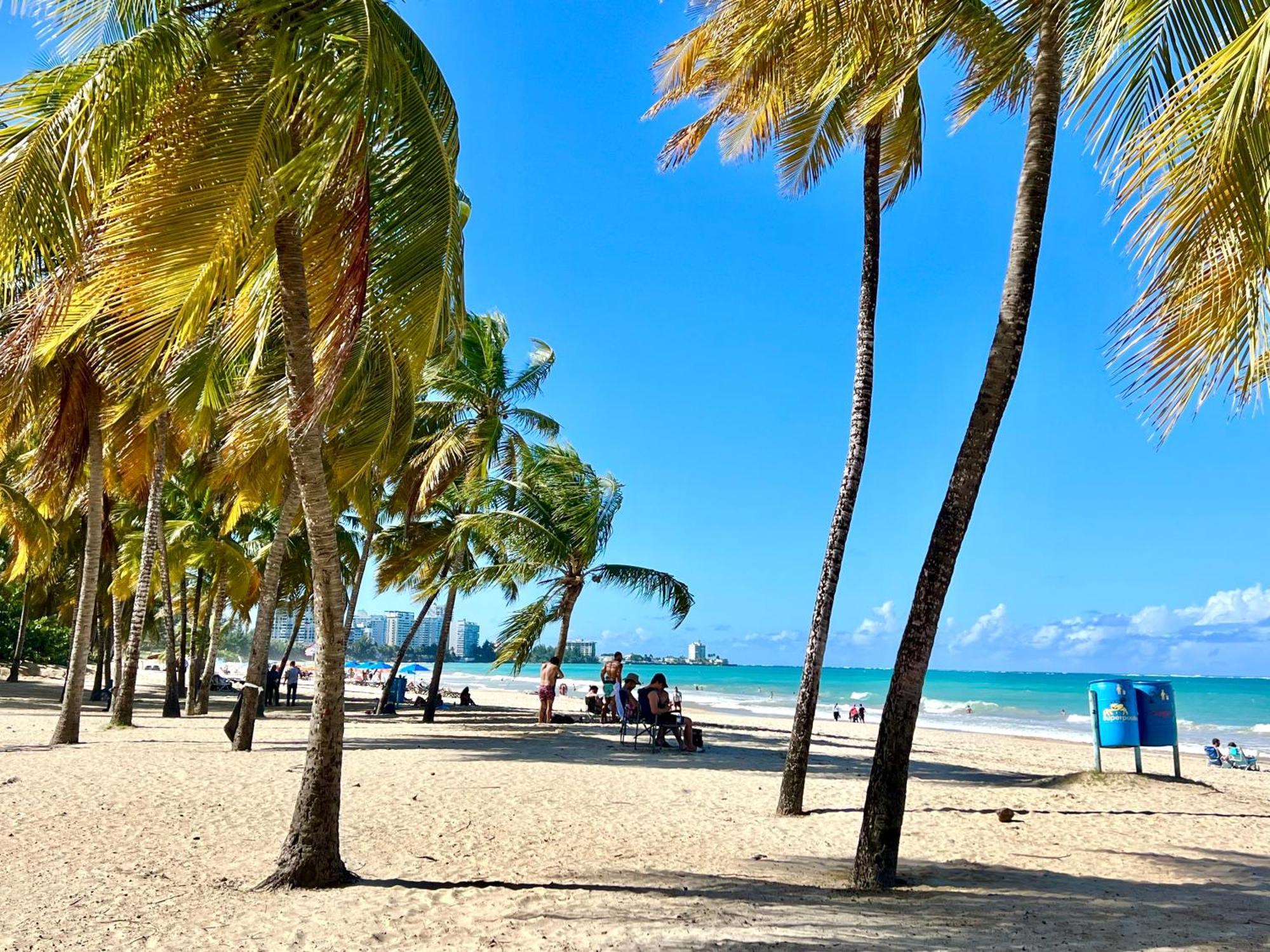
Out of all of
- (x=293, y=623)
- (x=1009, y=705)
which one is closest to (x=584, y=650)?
(x=1009, y=705)

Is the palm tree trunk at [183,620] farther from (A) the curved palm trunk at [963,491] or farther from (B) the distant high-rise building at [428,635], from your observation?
(B) the distant high-rise building at [428,635]

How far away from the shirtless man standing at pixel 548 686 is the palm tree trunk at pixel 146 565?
716 cm

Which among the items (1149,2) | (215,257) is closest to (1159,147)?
(1149,2)

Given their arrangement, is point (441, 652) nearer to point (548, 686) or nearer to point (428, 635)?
point (548, 686)

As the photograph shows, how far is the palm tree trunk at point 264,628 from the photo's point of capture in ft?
40.2

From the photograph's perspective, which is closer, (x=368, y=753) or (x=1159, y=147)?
(x=1159, y=147)

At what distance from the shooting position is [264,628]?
42.3 feet

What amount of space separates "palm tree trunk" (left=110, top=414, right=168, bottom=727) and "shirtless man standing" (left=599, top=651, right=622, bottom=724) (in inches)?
324

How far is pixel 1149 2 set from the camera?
4.60m

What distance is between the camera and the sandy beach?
479 centimetres

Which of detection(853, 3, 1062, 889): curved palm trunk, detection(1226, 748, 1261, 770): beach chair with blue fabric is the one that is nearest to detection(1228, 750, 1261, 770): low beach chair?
detection(1226, 748, 1261, 770): beach chair with blue fabric

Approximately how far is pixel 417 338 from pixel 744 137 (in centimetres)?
585

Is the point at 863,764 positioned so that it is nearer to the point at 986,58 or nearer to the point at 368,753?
the point at 368,753

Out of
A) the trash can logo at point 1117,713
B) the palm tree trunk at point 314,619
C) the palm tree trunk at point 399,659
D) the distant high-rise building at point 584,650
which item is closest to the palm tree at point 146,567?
the palm tree trunk at point 399,659
